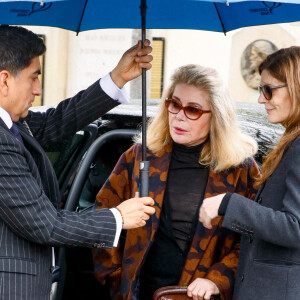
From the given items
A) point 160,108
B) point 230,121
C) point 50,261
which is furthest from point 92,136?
point 50,261

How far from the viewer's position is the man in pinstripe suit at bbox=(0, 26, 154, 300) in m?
2.39

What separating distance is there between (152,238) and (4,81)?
109 cm

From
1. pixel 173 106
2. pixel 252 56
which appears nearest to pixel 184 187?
pixel 173 106

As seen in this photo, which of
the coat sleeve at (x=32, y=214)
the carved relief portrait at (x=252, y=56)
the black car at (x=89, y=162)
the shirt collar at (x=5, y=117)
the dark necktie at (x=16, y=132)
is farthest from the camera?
the carved relief portrait at (x=252, y=56)

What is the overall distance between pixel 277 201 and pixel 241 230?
196 millimetres

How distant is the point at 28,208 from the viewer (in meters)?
2.39

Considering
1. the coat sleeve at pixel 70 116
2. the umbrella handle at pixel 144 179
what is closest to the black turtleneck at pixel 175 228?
the umbrella handle at pixel 144 179

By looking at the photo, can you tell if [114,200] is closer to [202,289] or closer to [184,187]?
[184,187]

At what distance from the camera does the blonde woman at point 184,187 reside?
3051mm

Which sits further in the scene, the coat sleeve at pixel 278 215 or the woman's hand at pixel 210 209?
the woman's hand at pixel 210 209

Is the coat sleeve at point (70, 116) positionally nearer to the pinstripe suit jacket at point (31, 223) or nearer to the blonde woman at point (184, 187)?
the blonde woman at point (184, 187)

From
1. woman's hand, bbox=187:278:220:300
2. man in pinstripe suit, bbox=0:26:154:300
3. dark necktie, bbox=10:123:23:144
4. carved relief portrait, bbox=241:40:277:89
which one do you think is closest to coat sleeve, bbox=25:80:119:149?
man in pinstripe suit, bbox=0:26:154:300

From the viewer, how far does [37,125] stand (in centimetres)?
320

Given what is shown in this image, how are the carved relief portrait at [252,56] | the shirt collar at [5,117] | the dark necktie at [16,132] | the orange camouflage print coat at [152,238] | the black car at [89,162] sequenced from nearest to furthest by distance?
the shirt collar at [5,117]
the dark necktie at [16,132]
the orange camouflage print coat at [152,238]
the black car at [89,162]
the carved relief portrait at [252,56]
